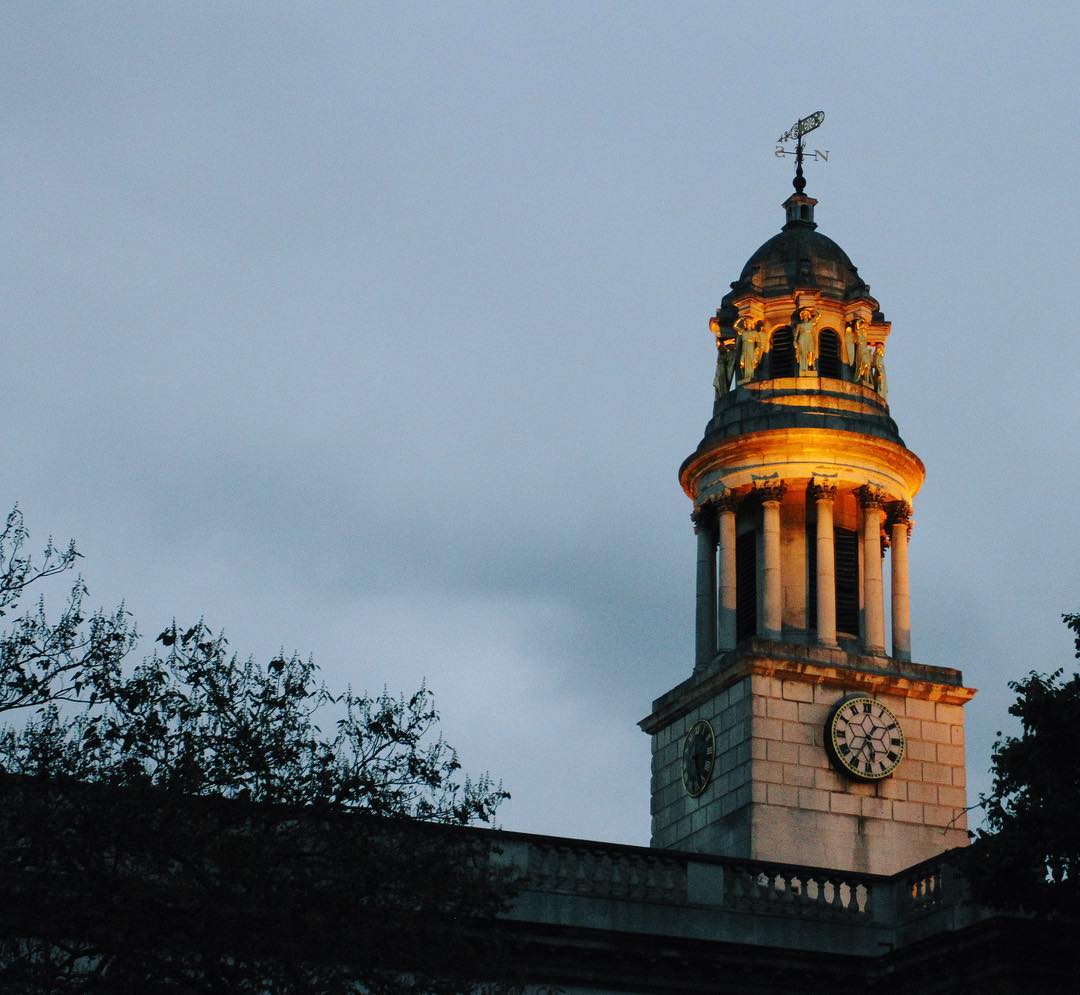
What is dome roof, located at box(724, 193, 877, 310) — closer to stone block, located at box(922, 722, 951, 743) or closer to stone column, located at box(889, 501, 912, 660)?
stone column, located at box(889, 501, 912, 660)

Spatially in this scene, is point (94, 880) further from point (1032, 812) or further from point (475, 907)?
point (1032, 812)

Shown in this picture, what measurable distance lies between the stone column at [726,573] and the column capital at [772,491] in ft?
2.90

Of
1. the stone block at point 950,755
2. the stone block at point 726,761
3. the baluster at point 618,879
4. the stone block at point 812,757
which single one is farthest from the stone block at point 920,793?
the baluster at point 618,879

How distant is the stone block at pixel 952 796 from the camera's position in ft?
187

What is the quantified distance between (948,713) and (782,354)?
10742mm

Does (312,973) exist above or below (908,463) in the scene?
below

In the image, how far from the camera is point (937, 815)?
56844 mm

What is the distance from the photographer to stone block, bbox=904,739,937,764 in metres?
57.1

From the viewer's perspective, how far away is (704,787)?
5778 centimetres

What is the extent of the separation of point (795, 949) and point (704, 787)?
1460cm

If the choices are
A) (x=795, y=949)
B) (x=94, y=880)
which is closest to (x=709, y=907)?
(x=795, y=949)

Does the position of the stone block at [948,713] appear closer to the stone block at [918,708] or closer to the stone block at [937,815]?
the stone block at [918,708]

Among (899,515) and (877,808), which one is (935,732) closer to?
(877,808)

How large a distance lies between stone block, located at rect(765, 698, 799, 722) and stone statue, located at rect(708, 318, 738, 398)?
980 centimetres
